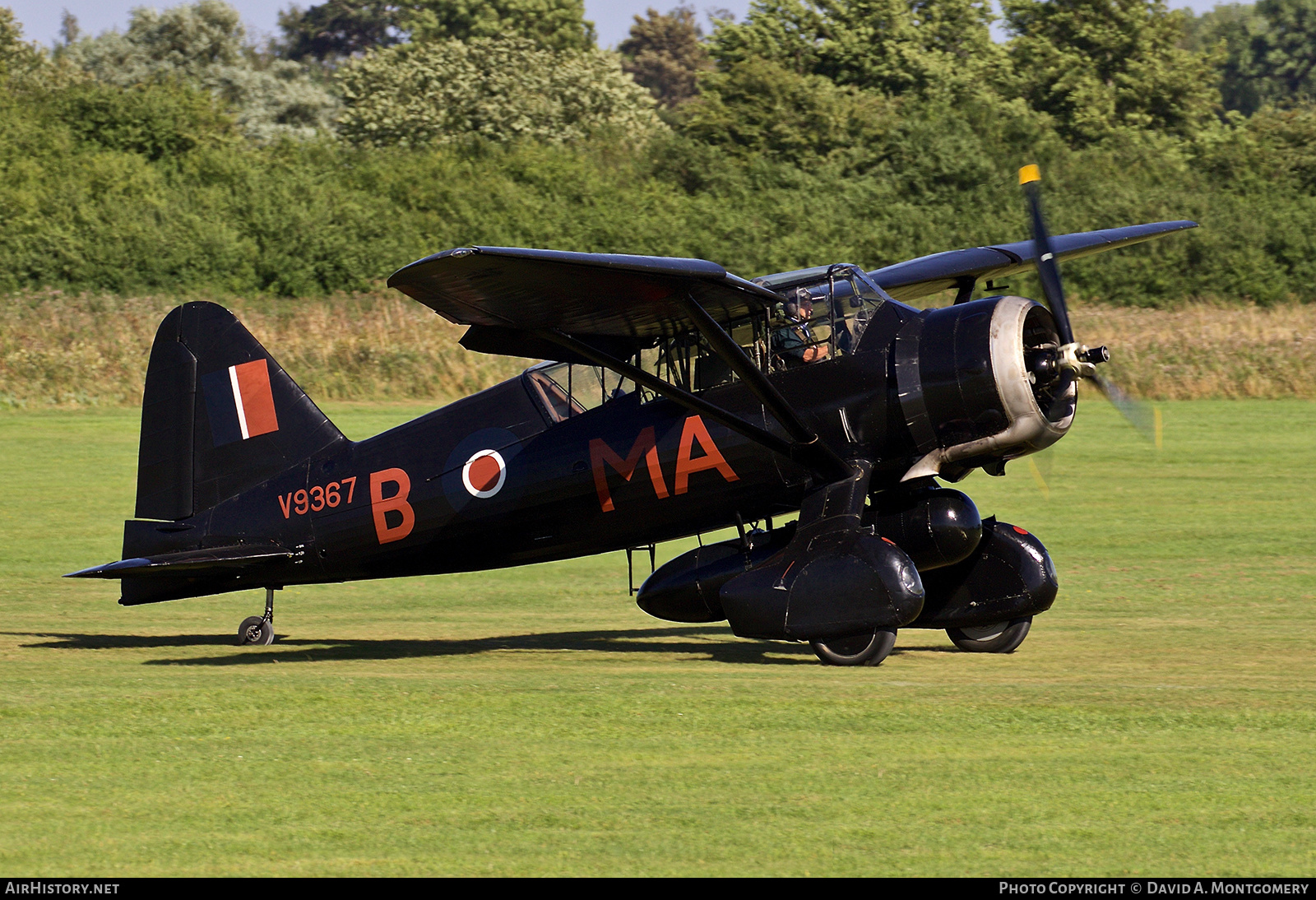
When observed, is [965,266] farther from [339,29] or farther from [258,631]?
[339,29]

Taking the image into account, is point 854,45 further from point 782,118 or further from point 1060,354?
point 1060,354

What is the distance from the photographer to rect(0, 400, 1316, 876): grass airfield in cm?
684

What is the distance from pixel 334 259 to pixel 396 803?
3830 centimetres

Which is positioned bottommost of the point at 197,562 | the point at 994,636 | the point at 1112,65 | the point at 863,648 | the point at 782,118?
the point at 994,636

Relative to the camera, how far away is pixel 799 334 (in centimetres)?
1217

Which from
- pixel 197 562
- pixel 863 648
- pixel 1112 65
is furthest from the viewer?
pixel 1112 65

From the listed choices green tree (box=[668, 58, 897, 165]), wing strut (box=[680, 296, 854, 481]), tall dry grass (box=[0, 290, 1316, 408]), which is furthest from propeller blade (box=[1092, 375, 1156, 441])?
green tree (box=[668, 58, 897, 165])

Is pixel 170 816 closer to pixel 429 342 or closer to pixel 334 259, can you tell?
pixel 429 342

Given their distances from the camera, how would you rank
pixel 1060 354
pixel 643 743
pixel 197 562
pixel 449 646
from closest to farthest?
pixel 643 743 < pixel 1060 354 < pixel 197 562 < pixel 449 646

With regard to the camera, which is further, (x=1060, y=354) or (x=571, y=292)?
(x=1060, y=354)

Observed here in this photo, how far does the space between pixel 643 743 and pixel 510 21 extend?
9740 cm

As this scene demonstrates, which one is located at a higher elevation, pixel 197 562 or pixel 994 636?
pixel 197 562

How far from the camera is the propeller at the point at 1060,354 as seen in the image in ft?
37.7

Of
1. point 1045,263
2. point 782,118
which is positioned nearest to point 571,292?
point 1045,263
